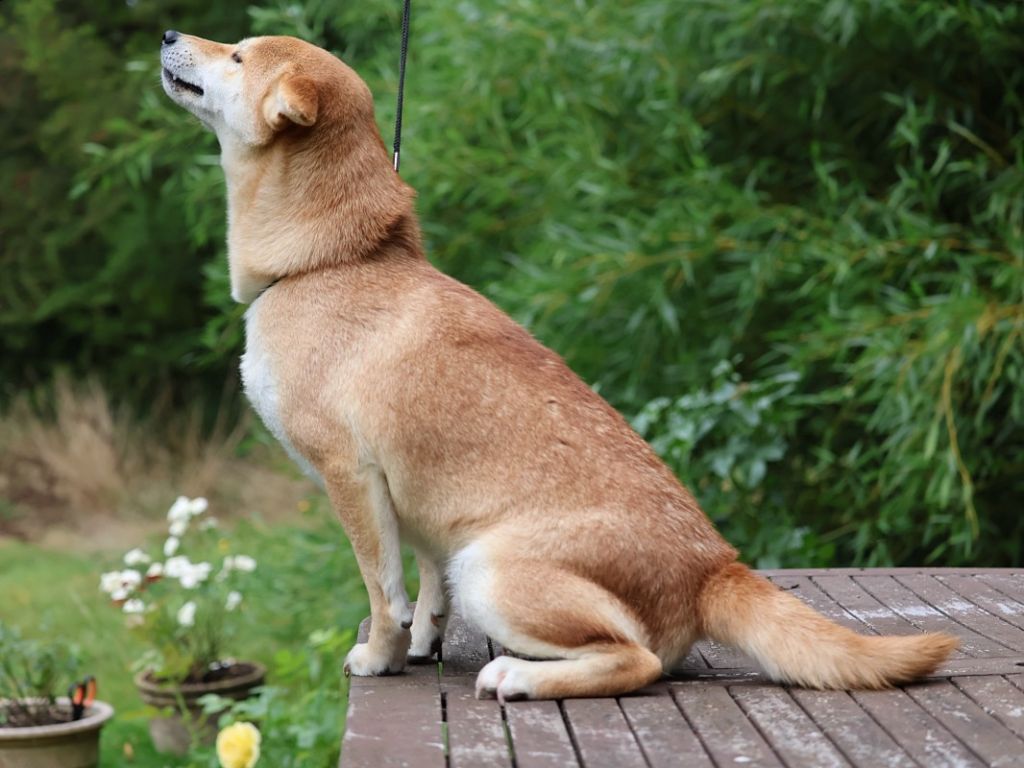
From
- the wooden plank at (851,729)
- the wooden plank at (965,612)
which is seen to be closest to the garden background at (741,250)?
the wooden plank at (965,612)

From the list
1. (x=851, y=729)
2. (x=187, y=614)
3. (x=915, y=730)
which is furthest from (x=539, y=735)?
(x=187, y=614)

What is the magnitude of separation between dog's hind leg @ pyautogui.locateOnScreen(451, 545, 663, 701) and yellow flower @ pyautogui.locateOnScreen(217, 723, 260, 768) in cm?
84

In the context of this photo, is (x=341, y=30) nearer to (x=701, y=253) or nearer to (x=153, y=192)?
(x=153, y=192)

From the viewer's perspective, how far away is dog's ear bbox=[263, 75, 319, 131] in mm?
2783

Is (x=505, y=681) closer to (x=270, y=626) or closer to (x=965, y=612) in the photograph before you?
(x=965, y=612)

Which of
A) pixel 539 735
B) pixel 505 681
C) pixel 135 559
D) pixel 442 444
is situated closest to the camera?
pixel 539 735

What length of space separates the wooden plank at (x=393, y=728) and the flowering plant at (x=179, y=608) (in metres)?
1.94

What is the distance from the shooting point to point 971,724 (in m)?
2.41

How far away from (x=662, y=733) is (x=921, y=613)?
126 centimetres

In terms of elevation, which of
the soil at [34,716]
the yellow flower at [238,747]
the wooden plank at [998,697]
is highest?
the wooden plank at [998,697]

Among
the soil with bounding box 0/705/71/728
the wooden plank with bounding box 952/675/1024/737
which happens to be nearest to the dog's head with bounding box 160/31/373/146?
the wooden plank with bounding box 952/675/1024/737

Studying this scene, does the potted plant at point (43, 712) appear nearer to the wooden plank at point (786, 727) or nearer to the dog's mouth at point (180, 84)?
the dog's mouth at point (180, 84)

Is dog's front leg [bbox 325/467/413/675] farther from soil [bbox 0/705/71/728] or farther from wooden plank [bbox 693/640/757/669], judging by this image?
soil [bbox 0/705/71/728]

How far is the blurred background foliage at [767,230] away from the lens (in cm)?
464
